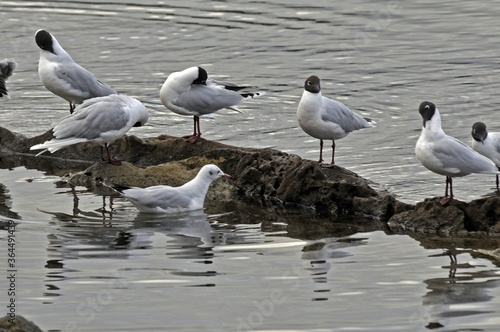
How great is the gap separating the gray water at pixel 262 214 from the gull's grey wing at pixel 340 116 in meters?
0.74

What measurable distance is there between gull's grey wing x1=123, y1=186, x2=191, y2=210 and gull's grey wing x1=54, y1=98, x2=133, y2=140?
1375 mm

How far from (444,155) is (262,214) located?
2.10 meters

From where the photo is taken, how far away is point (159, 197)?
12.4 meters

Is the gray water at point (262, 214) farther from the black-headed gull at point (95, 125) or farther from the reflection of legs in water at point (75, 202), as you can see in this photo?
the black-headed gull at point (95, 125)

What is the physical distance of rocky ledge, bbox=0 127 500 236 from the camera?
11719 millimetres

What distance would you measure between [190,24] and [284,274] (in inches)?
544

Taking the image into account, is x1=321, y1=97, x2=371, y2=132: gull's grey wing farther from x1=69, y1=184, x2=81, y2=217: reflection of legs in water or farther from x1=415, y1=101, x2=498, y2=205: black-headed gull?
x1=69, y1=184, x2=81, y2=217: reflection of legs in water

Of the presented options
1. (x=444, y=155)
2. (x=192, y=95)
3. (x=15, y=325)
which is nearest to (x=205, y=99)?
(x=192, y=95)

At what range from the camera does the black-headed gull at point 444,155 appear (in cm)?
1214

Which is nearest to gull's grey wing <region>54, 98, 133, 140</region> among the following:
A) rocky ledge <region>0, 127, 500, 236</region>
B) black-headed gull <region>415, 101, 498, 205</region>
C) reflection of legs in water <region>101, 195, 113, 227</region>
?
rocky ledge <region>0, 127, 500, 236</region>

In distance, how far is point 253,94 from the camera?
15.3 metres

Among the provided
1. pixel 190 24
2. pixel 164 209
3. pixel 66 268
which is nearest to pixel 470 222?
pixel 164 209

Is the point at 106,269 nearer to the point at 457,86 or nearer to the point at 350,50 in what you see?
the point at 457,86

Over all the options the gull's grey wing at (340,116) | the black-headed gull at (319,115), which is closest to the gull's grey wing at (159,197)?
the black-headed gull at (319,115)
